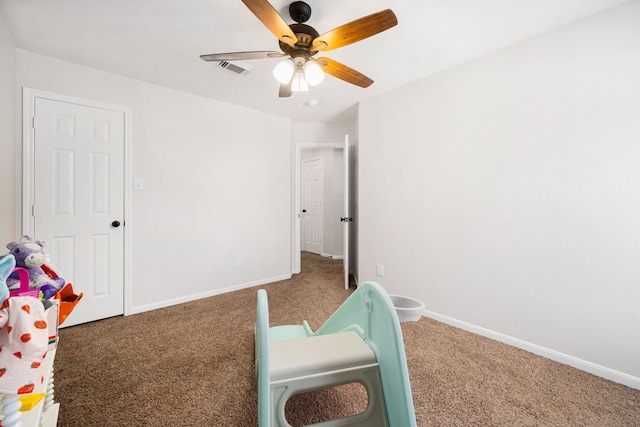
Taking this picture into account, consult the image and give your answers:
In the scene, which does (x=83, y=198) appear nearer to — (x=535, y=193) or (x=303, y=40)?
(x=303, y=40)

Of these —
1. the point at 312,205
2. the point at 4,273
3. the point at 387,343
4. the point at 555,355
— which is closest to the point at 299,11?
the point at 4,273

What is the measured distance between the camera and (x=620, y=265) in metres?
1.59

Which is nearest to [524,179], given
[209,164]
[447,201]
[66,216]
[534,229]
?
[534,229]

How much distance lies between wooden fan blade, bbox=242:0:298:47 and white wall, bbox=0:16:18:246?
6.11 feet

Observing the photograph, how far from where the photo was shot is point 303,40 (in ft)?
4.85

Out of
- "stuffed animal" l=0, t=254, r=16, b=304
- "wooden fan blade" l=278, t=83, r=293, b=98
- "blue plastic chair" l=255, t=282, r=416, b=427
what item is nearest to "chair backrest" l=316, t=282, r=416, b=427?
"blue plastic chair" l=255, t=282, r=416, b=427

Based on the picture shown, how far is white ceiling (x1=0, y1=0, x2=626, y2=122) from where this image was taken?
5.16ft

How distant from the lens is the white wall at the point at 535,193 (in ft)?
5.21

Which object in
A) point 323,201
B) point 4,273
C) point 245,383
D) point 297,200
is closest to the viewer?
point 4,273

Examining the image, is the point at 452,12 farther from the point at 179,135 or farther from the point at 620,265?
the point at 179,135

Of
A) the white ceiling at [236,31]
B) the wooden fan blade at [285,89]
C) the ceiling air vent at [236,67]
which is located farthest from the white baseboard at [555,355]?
the ceiling air vent at [236,67]

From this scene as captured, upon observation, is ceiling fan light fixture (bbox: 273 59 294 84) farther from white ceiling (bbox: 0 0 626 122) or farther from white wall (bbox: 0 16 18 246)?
white wall (bbox: 0 16 18 246)

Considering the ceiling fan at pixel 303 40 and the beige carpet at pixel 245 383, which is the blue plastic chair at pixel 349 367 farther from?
the ceiling fan at pixel 303 40

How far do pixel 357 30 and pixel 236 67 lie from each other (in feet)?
4.50
